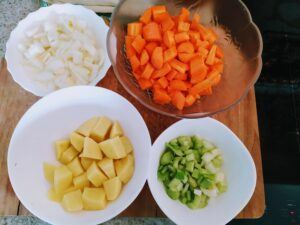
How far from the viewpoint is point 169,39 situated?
44.6 inches

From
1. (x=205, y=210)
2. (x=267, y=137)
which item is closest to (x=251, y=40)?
(x=267, y=137)

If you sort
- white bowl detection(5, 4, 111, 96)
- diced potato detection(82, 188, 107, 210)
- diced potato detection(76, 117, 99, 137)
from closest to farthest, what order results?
diced potato detection(82, 188, 107, 210), diced potato detection(76, 117, 99, 137), white bowl detection(5, 4, 111, 96)

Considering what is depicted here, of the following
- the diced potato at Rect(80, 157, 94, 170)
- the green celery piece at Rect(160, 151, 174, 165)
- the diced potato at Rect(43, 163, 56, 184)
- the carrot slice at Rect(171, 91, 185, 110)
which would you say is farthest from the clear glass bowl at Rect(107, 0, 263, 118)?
the diced potato at Rect(43, 163, 56, 184)

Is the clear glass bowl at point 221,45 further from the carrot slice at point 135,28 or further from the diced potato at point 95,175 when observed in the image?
the diced potato at point 95,175

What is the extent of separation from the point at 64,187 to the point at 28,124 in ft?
0.81

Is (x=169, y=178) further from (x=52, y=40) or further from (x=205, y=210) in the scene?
(x=52, y=40)

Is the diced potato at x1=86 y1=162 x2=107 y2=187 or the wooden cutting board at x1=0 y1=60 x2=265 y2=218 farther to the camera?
the wooden cutting board at x1=0 y1=60 x2=265 y2=218

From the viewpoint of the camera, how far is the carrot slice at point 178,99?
113cm

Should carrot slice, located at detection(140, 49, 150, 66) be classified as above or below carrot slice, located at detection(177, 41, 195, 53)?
below

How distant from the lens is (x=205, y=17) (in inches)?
52.1

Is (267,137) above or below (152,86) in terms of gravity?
below

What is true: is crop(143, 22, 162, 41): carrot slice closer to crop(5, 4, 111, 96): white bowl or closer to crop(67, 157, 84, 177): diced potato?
crop(5, 4, 111, 96): white bowl

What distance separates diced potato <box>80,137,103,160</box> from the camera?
3.51 ft

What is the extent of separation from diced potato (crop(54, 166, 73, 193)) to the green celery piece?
11.6 inches
